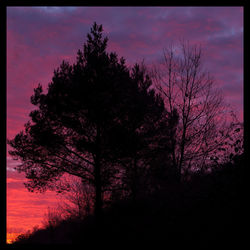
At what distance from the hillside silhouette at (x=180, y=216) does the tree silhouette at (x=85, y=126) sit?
1.72 metres

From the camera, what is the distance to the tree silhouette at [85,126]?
1647 cm

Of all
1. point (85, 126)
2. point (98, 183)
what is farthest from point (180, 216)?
point (85, 126)

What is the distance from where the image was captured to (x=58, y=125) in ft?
55.7

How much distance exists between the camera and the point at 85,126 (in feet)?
55.2

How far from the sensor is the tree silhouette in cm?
1647

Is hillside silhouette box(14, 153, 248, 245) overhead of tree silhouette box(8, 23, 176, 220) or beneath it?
beneath

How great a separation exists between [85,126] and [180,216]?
7.41 meters

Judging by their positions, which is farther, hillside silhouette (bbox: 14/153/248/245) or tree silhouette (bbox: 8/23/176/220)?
tree silhouette (bbox: 8/23/176/220)

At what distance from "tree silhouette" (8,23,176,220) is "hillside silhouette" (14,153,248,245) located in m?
1.72

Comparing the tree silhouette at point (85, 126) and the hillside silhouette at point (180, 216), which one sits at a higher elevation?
the tree silhouette at point (85, 126)

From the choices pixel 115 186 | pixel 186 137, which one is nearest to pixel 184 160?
pixel 186 137

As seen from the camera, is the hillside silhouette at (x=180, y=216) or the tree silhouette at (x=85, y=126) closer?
the hillside silhouette at (x=180, y=216)

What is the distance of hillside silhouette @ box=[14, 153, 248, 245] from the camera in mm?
9703
